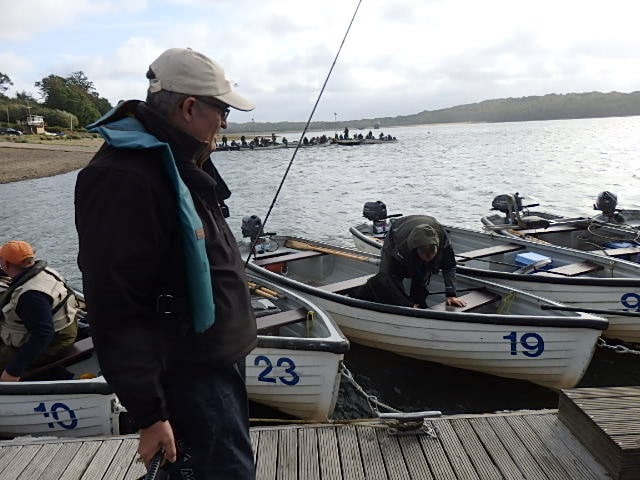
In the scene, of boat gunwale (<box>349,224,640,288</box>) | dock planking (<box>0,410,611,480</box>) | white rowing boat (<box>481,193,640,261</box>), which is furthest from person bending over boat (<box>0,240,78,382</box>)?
white rowing boat (<box>481,193,640,261</box>)

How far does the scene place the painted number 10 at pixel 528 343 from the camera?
570 cm

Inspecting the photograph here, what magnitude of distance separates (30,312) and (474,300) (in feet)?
16.4

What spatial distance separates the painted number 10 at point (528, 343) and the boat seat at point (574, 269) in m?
2.04

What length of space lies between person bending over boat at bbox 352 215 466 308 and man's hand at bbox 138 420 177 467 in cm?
444

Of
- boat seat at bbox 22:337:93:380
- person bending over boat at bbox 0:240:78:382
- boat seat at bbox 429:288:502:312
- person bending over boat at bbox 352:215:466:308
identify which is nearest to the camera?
person bending over boat at bbox 0:240:78:382

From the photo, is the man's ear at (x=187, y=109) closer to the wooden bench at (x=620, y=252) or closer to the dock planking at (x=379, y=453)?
the dock planking at (x=379, y=453)

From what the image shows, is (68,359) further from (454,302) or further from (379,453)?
(454,302)

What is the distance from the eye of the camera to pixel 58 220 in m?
21.9

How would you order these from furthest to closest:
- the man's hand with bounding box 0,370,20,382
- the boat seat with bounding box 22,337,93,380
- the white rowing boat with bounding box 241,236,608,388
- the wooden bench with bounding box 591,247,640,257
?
the wooden bench with bounding box 591,247,640,257 → the white rowing boat with bounding box 241,236,608,388 → the boat seat with bounding box 22,337,93,380 → the man's hand with bounding box 0,370,20,382

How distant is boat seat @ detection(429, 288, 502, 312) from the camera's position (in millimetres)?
6406

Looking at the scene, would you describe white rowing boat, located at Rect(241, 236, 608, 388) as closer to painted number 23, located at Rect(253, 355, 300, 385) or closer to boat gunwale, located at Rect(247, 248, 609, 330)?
boat gunwale, located at Rect(247, 248, 609, 330)

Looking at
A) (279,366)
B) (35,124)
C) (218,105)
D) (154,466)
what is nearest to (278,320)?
(279,366)

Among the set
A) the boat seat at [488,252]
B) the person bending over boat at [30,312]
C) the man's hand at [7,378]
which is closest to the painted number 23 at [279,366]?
the person bending over boat at [30,312]

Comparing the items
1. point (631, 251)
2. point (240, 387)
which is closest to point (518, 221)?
point (631, 251)
